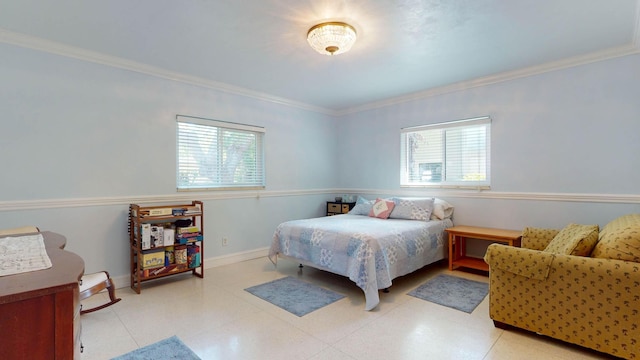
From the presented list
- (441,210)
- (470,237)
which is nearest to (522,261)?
(470,237)

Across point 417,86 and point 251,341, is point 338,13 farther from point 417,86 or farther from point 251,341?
point 251,341

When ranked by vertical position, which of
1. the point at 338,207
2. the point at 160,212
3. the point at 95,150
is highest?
the point at 95,150

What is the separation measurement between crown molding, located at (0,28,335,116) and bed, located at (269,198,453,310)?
6.62 feet

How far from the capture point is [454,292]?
315 cm

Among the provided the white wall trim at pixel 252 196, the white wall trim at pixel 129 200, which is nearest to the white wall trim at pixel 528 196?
the white wall trim at pixel 252 196

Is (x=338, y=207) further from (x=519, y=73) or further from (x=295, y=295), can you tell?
(x=519, y=73)

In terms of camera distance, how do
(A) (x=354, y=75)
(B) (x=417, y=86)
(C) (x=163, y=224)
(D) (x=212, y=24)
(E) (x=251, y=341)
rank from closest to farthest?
(E) (x=251, y=341), (D) (x=212, y=24), (C) (x=163, y=224), (A) (x=354, y=75), (B) (x=417, y=86)

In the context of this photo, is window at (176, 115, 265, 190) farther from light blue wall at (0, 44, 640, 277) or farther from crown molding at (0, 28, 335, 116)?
crown molding at (0, 28, 335, 116)

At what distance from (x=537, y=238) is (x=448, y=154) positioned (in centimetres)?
164

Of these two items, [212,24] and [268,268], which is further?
[268,268]

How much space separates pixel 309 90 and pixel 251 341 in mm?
3319

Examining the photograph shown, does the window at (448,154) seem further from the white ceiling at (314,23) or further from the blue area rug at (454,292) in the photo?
the blue area rug at (454,292)

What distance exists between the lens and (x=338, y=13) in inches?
93.7

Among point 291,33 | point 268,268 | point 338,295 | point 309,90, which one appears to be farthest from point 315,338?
point 309,90
